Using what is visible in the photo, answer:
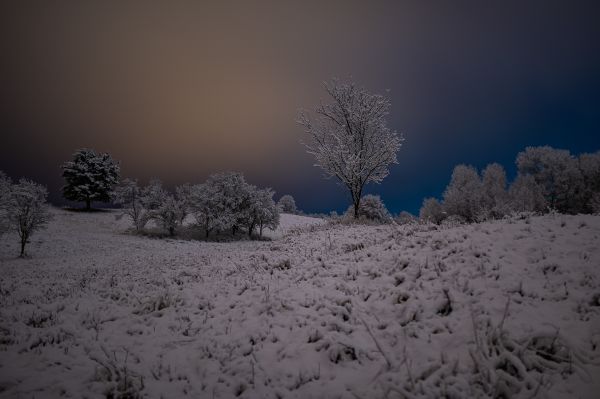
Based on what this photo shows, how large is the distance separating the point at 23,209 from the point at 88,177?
1197 inches

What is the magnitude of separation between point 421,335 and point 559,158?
166ft

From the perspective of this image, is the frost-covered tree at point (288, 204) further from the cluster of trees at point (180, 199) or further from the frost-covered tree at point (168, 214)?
the frost-covered tree at point (168, 214)

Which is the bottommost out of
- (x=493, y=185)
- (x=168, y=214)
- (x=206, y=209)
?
(x=168, y=214)

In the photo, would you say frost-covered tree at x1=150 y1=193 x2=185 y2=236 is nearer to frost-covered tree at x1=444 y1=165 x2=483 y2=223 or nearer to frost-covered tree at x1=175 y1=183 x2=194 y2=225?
frost-covered tree at x1=175 y1=183 x2=194 y2=225

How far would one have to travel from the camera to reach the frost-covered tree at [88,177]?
167 ft

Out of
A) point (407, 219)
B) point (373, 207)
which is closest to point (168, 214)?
point (373, 207)

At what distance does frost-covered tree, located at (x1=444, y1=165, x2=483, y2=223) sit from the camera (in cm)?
4044

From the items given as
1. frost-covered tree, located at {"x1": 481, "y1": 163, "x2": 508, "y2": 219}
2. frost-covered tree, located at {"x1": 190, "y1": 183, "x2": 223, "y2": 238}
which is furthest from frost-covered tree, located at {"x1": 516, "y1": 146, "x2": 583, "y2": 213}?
frost-covered tree, located at {"x1": 190, "y1": 183, "x2": 223, "y2": 238}

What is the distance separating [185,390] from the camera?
4.71 meters

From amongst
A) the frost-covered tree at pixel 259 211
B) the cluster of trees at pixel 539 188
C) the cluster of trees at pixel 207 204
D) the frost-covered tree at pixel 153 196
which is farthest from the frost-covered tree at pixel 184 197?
the cluster of trees at pixel 539 188

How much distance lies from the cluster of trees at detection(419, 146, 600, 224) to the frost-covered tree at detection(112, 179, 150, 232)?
138 feet

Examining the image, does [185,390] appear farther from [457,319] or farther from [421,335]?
[457,319]

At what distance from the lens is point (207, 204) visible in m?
41.6

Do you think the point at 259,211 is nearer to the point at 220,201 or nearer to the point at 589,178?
the point at 220,201
